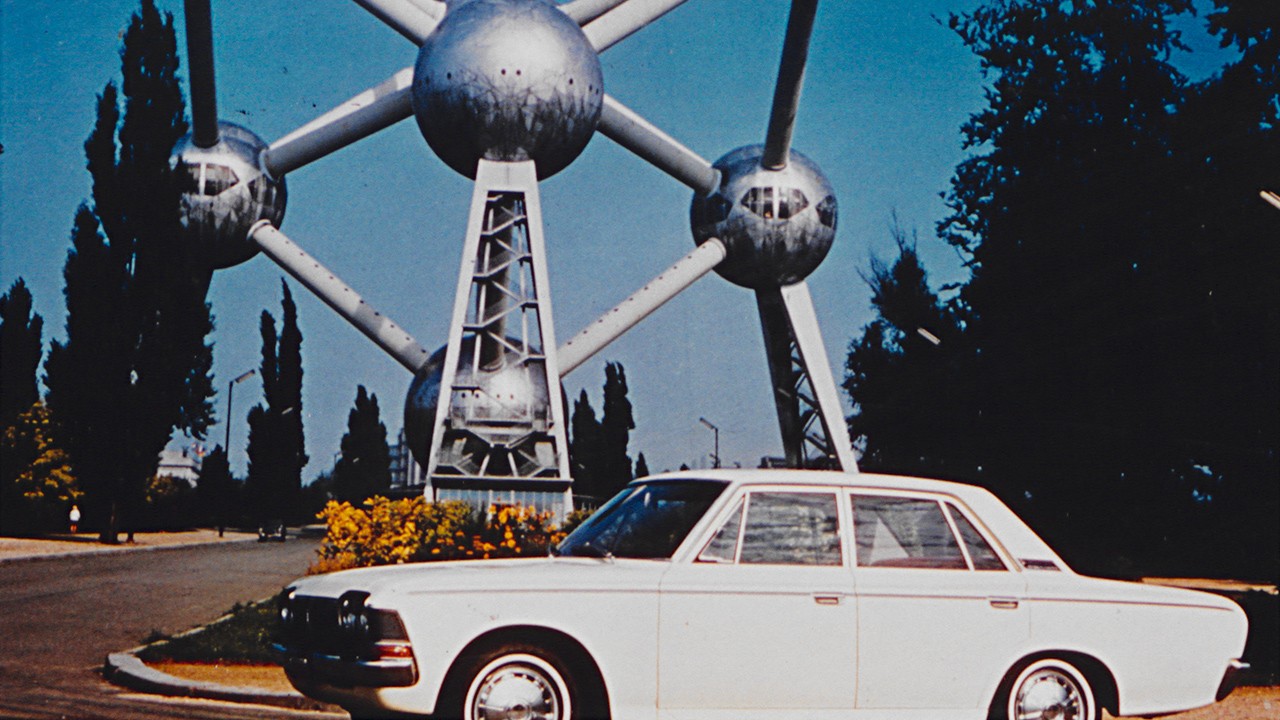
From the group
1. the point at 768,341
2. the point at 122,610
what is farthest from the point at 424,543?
the point at 768,341

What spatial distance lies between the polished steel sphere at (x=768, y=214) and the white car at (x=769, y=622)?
1209 inches

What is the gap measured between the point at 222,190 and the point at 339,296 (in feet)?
13.7

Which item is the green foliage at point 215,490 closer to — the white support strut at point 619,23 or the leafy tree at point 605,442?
the leafy tree at point 605,442

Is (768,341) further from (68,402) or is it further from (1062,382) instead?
(1062,382)

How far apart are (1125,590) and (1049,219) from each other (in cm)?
1416

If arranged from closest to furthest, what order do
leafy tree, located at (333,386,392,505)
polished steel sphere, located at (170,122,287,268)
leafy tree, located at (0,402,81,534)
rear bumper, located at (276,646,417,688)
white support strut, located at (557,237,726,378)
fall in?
rear bumper, located at (276,646,417,688)
white support strut, located at (557,237,726,378)
polished steel sphere, located at (170,122,287,268)
leafy tree, located at (0,402,81,534)
leafy tree, located at (333,386,392,505)

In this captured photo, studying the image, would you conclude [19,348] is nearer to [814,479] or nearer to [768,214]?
[768,214]

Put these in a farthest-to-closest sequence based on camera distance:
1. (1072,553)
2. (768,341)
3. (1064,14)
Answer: (768,341), (1072,553), (1064,14)

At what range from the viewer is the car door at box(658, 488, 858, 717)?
6.80 metres

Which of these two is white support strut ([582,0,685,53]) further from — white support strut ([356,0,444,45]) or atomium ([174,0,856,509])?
white support strut ([356,0,444,45])

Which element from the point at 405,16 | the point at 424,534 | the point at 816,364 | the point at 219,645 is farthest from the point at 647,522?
the point at 816,364

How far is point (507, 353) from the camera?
32.9 metres

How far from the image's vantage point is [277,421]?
62.2 meters

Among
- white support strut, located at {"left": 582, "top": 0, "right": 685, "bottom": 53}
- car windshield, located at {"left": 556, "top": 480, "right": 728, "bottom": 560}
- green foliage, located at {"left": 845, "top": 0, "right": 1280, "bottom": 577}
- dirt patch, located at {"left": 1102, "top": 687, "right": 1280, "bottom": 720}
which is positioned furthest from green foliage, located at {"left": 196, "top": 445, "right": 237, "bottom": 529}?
car windshield, located at {"left": 556, "top": 480, "right": 728, "bottom": 560}
